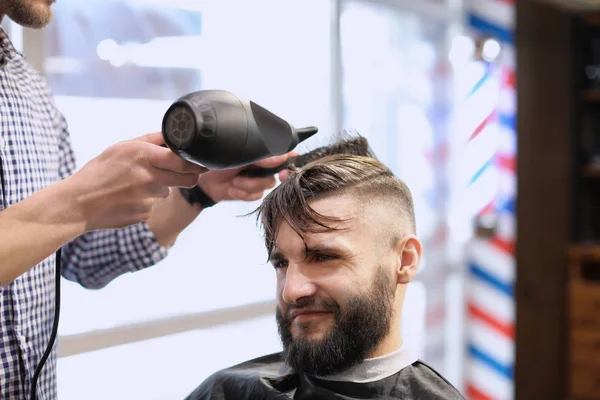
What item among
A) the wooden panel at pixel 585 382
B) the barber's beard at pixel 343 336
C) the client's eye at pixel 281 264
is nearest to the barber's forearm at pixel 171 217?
the client's eye at pixel 281 264

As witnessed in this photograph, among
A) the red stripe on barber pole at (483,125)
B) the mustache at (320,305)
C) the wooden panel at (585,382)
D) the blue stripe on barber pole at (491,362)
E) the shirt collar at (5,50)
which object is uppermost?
the shirt collar at (5,50)

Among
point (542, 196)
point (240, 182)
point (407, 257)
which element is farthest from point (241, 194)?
point (542, 196)

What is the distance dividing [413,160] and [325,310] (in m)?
2.52

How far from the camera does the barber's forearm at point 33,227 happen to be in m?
1.30

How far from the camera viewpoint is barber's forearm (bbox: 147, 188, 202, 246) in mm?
1885

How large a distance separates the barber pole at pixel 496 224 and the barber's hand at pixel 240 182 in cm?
286

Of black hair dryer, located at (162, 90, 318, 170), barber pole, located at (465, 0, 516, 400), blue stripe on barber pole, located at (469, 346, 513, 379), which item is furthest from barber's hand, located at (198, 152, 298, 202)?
blue stripe on barber pole, located at (469, 346, 513, 379)

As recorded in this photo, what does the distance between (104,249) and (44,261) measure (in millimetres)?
216

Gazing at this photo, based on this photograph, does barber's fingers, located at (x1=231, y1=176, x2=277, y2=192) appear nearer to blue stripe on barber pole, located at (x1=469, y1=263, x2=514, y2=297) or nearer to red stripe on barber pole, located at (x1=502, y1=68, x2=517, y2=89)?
blue stripe on barber pole, located at (x1=469, y1=263, x2=514, y2=297)

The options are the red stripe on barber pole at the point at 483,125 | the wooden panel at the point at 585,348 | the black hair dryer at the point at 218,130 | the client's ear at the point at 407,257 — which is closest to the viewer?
the black hair dryer at the point at 218,130

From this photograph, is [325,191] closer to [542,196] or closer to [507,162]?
[507,162]

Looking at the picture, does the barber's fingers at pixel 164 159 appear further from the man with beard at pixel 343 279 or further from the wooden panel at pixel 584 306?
the wooden panel at pixel 584 306

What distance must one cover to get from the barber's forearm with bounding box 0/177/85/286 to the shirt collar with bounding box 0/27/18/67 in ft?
1.49

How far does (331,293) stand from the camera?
5.31 ft
